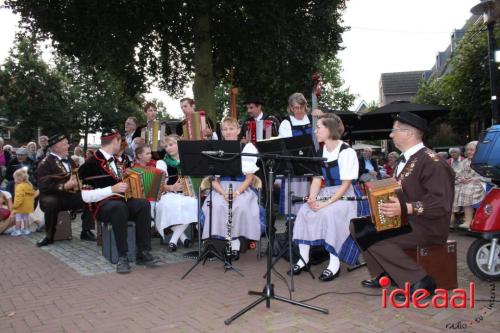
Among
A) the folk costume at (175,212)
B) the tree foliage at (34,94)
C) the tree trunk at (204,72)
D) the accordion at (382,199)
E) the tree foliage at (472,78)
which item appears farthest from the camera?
the tree foliage at (34,94)

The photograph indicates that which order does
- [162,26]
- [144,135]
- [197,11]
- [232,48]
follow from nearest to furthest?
[144,135] → [197,11] → [162,26] → [232,48]

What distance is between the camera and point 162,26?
13.4 metres

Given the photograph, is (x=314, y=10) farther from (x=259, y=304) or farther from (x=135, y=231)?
(x=259, y=304)

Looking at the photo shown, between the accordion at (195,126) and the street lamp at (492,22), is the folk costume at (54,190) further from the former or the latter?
the street lamp at (492,22)

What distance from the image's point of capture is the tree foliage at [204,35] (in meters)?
12.1

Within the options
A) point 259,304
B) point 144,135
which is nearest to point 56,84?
point 144,135

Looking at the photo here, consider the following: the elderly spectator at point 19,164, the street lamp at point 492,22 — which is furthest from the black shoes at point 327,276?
the elderly spectator at point 19,164

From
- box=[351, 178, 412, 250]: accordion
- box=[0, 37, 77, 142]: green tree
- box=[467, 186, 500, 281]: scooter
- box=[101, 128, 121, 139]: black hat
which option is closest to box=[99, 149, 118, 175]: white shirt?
box=[101, 128, 121, 139]: black hat

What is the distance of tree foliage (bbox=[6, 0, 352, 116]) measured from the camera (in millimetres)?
12062

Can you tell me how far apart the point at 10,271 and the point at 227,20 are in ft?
A: 33.1

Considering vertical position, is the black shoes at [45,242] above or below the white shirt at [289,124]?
below

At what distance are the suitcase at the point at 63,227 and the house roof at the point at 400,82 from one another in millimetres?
54559

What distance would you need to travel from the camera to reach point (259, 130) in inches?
306

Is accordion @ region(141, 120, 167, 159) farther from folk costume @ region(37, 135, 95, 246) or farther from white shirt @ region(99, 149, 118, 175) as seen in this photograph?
white shirt @ region(99, 149, 118, 175)
